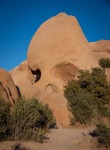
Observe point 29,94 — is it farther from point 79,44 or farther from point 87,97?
point 79,44

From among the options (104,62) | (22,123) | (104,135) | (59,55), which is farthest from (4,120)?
(104,62)

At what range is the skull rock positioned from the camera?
75.0ft

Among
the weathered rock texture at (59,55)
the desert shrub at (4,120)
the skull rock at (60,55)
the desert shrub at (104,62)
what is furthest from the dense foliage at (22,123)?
the desert shrub at (104,62)

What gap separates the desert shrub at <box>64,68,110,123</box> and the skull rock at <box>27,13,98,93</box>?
307 cm

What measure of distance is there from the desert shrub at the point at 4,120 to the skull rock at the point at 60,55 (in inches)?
612

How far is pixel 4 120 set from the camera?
6.68 m

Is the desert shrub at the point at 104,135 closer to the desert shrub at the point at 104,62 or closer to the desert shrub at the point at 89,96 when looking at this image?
the desert shrub at the point at 89,96

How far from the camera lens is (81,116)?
14.1m

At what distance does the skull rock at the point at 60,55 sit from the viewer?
2288 cm

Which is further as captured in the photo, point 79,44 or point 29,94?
point 79,44

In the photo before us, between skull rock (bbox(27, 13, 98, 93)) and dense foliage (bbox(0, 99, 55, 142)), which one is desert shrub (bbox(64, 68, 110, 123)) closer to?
skull rock (bbox(27, 13, 98, 93))

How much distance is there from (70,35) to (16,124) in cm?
1733

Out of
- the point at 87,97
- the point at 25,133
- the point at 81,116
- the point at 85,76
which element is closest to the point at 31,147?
the point at 25,133

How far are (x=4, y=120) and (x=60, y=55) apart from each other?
1669 centimetres
